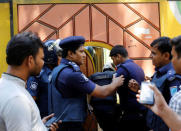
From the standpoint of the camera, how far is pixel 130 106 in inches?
132

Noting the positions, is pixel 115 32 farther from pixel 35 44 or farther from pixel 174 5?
pixel 35 44

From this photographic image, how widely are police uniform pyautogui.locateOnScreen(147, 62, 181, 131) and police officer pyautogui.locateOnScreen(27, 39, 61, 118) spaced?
4.09 ft

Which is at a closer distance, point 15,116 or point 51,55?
point 15,116

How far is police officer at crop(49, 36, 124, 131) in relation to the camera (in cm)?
289

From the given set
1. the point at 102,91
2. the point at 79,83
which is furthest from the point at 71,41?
the point at 102,91

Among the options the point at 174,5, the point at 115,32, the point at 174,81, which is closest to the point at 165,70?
the point at 174,81

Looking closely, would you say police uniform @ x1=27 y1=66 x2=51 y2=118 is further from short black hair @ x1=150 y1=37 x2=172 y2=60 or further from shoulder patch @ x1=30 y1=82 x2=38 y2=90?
short black hair @ x1=150 y1=37 x2=172 y2=60

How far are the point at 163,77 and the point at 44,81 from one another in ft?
4.70

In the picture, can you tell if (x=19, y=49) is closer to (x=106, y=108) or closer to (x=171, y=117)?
(x=171, y=117)

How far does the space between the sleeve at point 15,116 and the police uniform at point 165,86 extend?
1550 millimetres

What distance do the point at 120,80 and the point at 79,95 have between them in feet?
1.52

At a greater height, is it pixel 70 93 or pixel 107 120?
pixel 70 93

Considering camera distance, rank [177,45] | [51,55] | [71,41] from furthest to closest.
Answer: [51,55]
[71,41]
[177,45]

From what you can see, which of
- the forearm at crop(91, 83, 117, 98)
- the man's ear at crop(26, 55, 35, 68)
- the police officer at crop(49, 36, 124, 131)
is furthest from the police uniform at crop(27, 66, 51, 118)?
the man's ear at crop(26, 55, 35, 68)
